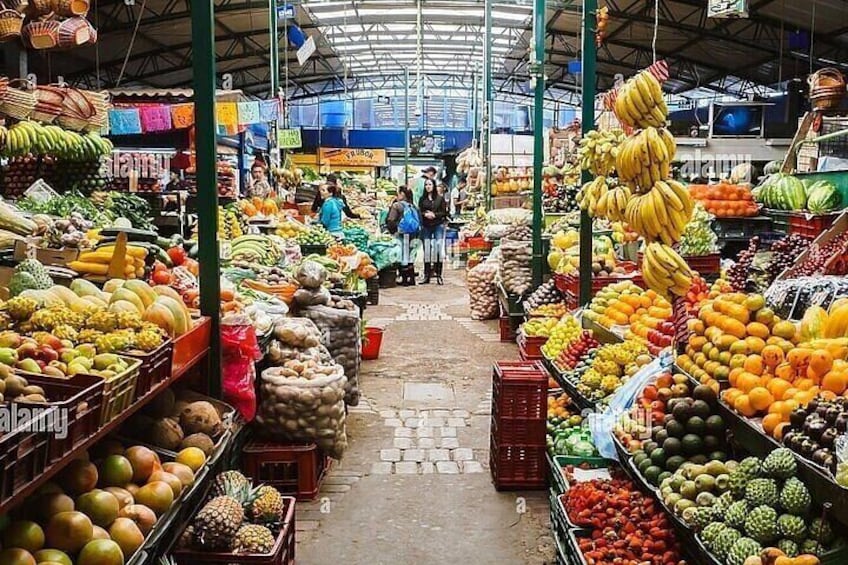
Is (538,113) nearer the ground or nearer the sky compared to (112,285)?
nearer the sky

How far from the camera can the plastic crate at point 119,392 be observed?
285cm

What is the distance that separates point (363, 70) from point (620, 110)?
93.0ft

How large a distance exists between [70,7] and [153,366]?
11.0ft

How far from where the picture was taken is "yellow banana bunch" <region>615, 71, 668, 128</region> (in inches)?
194

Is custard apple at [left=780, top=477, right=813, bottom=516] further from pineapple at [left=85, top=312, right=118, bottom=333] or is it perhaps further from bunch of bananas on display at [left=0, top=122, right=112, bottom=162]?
bunch of bananas on display at [left=0, top=122, right=112, bottom=162]

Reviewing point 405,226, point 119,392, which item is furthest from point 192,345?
point 405,226

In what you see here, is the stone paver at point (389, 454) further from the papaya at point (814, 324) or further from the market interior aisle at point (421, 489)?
the papaya at point (814, 324)

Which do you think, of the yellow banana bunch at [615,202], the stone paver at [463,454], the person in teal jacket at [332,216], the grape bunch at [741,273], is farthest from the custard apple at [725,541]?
the person in teal jacket at [332,216]

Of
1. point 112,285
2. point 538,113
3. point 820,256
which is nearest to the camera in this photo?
point 112,285

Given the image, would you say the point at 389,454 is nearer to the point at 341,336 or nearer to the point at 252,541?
the point at 341,336

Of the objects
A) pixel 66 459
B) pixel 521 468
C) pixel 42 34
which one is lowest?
pixel 521 468

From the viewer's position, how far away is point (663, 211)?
480 cm

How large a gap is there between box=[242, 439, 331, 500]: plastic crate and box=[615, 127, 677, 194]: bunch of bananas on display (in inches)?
96.6

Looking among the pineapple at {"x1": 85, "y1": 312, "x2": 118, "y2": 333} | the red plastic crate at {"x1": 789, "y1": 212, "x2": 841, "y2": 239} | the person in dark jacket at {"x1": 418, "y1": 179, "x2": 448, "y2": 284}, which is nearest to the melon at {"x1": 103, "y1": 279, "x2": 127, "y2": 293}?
the pineapple at {"x1": 85, "y1": 312, "x2": 118, "y2": 333}
